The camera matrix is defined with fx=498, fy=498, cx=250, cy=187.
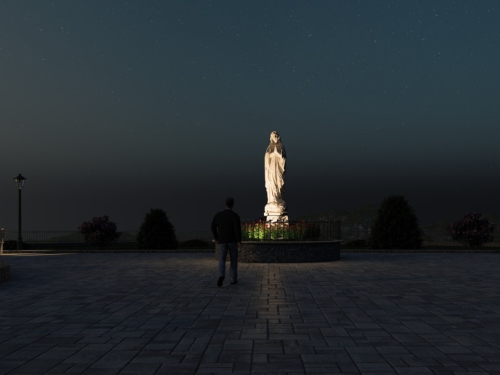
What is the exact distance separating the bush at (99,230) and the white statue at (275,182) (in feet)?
37.7

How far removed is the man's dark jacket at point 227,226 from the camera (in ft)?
38.9

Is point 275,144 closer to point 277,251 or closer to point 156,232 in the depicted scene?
point 277,251

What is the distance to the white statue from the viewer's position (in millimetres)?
22453

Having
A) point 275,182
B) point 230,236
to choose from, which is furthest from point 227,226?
point 275,182

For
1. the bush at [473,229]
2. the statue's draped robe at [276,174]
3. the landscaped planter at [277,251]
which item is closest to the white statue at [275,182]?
the statue's draped robe at [276,174]

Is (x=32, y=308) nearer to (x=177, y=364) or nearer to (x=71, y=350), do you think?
(x=71, y=350)

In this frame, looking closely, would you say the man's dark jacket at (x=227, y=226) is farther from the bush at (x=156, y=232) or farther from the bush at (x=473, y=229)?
the bush at (x=473, y=229)

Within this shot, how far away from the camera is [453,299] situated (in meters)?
9.59

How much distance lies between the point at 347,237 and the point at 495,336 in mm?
28998

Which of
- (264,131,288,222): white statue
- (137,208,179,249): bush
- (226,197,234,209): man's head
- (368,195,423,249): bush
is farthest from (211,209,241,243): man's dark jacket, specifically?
(368,195,423,249): bush

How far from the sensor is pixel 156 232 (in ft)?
90.4

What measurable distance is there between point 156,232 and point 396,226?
13167mm

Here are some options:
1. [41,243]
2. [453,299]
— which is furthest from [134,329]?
→ [41,243]

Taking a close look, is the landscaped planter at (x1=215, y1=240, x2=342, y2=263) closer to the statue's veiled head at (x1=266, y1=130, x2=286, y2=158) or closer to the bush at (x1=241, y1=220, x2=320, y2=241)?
the bush at (x1=241, y1=220, x2=320, y2=241)
